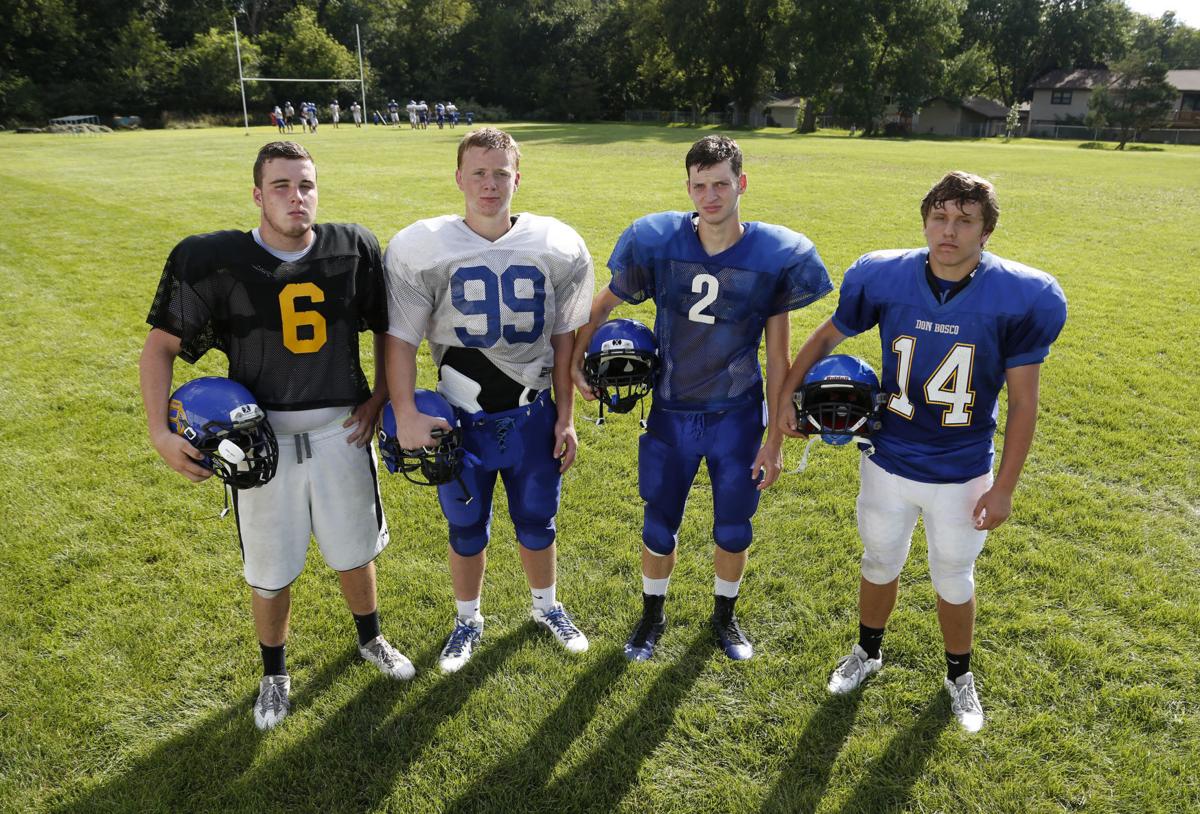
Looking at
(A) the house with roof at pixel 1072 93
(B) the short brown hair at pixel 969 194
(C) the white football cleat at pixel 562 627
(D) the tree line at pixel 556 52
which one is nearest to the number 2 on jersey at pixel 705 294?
(B) the short brown hair at pixel 969 194

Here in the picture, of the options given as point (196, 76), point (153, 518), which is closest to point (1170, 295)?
point (153, 518)

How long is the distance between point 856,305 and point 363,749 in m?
2.58

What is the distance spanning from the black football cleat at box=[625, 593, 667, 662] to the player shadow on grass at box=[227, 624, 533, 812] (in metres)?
0.60

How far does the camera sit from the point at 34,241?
38.3 feet

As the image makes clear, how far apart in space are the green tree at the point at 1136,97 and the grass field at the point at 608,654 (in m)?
A: 48.3

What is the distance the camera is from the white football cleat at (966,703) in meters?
2.98

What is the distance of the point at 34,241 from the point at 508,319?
40.3 feet

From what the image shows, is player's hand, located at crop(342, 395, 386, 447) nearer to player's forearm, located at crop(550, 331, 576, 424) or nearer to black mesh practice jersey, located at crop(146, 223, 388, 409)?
black mesh practice jersey, located at crop(146, 223, 388, 409)

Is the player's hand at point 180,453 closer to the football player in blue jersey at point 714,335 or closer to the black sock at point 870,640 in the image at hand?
the football player in blue jersey at point 714,335

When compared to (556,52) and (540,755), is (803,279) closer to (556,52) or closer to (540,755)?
(540,755)

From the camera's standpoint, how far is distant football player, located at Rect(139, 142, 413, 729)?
2.68 meters

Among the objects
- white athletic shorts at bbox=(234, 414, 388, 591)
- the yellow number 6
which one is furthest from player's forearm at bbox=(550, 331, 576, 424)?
the yellow number 6

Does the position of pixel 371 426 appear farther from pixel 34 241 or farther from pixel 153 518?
pixel 34 241

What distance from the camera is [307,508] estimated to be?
300cm
